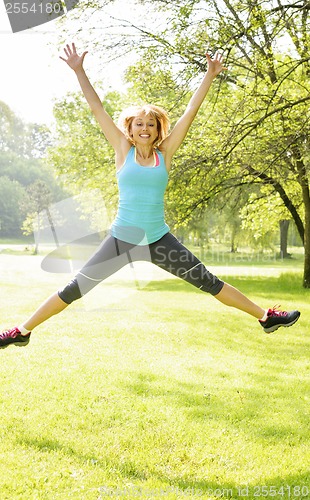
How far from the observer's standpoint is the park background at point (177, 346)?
3742 millimetres

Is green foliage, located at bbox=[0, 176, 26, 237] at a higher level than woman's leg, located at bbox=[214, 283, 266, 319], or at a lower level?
higher

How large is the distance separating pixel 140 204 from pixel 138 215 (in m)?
0.08

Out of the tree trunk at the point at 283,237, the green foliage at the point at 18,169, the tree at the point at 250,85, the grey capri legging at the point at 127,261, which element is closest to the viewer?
the grey capri legging at the point at 127,261

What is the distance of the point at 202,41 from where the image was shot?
822cm

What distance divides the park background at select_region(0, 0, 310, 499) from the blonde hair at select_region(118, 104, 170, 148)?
2.36 metres

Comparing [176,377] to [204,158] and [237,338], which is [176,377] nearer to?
[237,338]

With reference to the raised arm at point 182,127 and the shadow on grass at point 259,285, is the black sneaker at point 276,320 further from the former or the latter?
the shadow on grass at point 259,285

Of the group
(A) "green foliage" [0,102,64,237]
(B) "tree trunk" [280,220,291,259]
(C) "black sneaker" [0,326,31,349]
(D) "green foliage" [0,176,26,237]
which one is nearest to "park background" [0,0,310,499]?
(C) "black sneaker" [0,326,31,349]

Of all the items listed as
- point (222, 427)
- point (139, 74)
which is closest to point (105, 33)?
point (139, 74)

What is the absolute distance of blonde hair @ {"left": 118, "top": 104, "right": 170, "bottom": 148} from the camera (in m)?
3.79

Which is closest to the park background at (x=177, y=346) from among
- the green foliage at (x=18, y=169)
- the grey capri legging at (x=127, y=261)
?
the grey capri legging at (x=127, y=261)

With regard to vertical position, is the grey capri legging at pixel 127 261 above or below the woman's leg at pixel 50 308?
above

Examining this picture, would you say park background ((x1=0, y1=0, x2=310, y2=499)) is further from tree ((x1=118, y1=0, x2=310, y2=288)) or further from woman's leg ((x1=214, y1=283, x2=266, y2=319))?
woman's leg ((x1=214, y1=283, x2=266, y2=319))

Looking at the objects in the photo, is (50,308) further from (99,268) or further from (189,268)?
(189,268)
